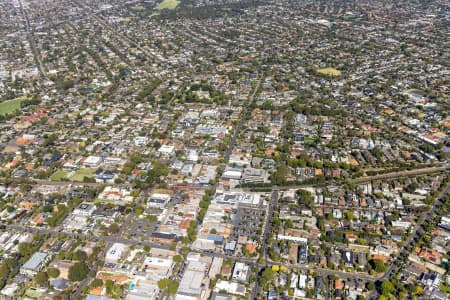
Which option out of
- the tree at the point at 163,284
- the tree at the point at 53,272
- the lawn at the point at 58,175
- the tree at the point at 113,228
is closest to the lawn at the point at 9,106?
the lawn at the point at 58,175

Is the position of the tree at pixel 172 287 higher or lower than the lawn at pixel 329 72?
lower

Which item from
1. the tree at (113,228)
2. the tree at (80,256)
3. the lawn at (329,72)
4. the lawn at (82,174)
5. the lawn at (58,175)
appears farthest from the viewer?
the lawn at (329,72)

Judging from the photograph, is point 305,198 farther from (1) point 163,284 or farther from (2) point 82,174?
Answer: (2) point 82,174

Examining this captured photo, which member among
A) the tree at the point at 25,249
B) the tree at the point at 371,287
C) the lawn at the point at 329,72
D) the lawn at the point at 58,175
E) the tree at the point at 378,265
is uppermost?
the lawn at the point at 329,72

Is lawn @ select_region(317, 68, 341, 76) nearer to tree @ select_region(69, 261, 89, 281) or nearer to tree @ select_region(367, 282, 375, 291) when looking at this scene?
tree @ select_region(367, 282, 375, 291)

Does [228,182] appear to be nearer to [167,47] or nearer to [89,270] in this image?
[89,270]

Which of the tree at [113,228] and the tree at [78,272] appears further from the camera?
the tree at [113,228]

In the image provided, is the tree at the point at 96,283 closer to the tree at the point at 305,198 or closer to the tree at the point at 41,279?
the tree at the point at 41,279
